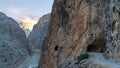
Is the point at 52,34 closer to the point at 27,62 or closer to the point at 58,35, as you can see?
the point at 58,35

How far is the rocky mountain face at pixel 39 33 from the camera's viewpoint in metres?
66.4

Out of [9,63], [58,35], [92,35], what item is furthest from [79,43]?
[9,63]

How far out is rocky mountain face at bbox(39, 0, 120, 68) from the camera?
17.9 meters

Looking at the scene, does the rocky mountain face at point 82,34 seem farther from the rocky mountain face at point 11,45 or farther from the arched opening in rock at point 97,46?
the rocky mountain face at point 11,45

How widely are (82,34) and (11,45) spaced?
2721 cm

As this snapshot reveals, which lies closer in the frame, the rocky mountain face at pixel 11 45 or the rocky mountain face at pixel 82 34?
the rocky mountain face at pixel 82 34

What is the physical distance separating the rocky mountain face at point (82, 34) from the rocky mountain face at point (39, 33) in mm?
33540

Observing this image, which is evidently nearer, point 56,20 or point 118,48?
point 118,48

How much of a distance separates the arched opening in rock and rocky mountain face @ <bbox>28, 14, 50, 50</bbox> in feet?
143

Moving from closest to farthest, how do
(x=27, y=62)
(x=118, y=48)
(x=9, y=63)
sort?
(x=118, y=48) < (x=9, y=63) < (x=27, y=62)

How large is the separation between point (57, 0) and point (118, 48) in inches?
590

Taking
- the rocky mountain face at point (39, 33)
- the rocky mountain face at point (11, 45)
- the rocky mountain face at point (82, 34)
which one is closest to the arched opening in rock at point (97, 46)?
the rocky mountain face at point (82, 34)

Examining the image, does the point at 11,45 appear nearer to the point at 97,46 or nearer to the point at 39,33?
the point at 39,33

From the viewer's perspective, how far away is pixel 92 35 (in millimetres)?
21547
